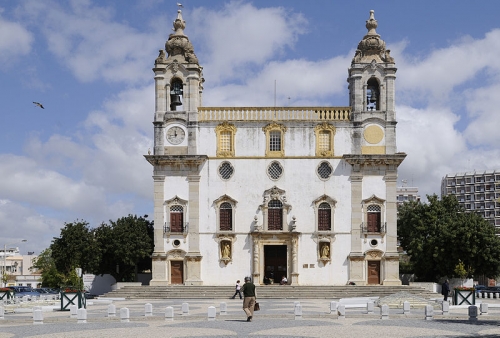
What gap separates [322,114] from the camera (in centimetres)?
5303

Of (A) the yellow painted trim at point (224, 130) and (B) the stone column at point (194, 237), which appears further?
(A) the yellow painted trim at point (224, 130)

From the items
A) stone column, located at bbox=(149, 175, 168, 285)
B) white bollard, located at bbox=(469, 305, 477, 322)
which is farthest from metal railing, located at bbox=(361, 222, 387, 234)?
white bollard, located at bbox=(469, 305, 477, 322)

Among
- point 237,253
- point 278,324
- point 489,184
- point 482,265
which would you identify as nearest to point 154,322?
point 278,324

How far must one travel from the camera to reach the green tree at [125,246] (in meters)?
54.6

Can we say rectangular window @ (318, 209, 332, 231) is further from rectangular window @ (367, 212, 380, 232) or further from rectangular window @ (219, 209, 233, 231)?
rectangular window @ (219, 209, 233, 231)

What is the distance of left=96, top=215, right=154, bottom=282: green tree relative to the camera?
179 feet

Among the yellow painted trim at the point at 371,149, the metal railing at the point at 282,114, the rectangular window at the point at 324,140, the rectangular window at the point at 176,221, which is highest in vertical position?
the metal railing at the point at 282,114

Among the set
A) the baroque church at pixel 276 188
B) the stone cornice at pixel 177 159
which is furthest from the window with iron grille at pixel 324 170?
the stone cornice at pixel 177 159

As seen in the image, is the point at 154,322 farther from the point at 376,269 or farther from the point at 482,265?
the point at 482,265

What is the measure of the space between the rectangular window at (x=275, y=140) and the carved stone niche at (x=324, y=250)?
23.0 ft

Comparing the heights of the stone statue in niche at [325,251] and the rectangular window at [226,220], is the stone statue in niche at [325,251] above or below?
Result: below

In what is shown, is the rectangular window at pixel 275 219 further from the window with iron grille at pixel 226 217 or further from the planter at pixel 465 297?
the planter at pixel 465 297

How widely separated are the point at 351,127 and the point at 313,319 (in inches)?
992

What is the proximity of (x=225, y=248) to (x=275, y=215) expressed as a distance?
13.3 ft
